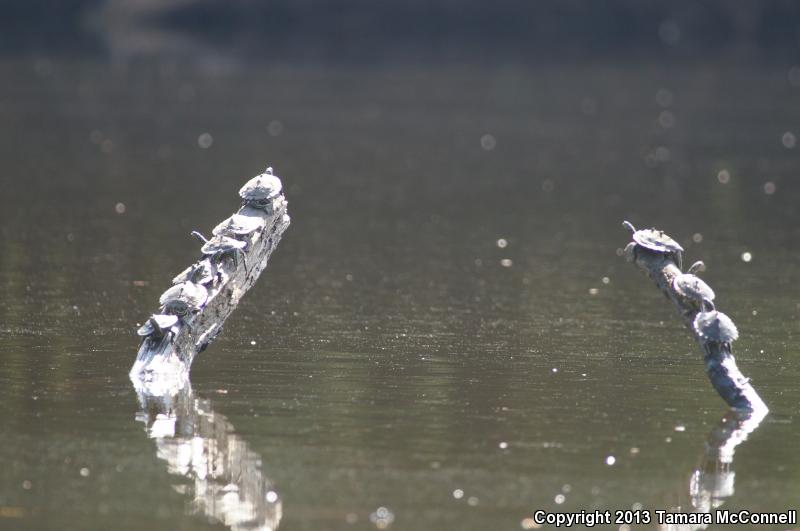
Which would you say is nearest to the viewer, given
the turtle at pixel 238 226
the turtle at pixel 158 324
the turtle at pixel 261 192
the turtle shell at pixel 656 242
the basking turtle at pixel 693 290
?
the turtle at pixel 158 324

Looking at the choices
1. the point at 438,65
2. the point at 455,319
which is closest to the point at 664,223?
the point at 455,319

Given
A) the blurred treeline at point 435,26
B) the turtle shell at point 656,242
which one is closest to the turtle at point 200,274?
the turtle shell at point 656,242

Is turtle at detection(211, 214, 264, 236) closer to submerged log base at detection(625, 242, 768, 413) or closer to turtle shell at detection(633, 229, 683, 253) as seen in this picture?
turtle shell at detection(633, 229, 683, 253)

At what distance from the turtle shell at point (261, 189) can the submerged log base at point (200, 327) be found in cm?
10

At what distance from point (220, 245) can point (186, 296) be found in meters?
0.58

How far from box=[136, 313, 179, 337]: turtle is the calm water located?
1.43 ft

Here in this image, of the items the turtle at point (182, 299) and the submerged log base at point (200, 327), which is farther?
the submerged log base at point (200, 327)

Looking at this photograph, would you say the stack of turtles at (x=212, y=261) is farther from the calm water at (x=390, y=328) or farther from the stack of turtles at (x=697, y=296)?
the stack of turtles at (x=697, y=296)

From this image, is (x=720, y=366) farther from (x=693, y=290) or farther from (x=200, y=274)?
(x=200, y=274)

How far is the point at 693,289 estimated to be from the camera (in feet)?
30.6

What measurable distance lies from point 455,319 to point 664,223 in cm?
797

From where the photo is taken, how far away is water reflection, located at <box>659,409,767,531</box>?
738 centimetres

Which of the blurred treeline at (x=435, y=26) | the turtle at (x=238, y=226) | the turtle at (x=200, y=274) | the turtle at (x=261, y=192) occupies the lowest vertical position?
the turtle at (x=200, y=274)

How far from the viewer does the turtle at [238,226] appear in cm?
984
